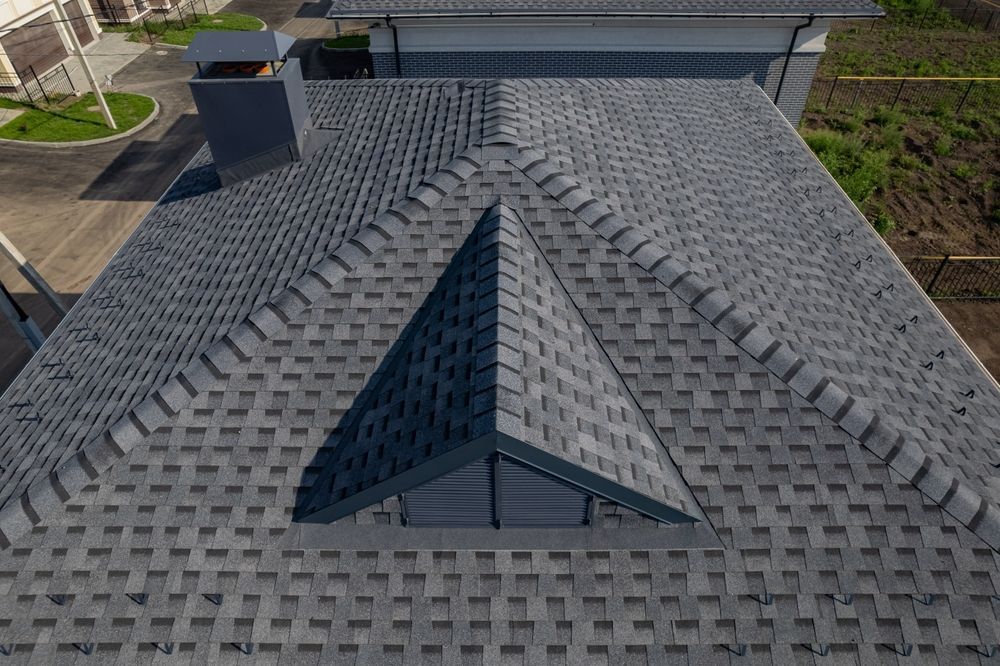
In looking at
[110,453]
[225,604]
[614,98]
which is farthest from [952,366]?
[110,453]

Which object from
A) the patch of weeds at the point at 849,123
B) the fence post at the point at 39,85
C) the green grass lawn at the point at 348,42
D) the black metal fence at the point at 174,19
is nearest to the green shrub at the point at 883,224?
the patch of weeds at the point at 849,123

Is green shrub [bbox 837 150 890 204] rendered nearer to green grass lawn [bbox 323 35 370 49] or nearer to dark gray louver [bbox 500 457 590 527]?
dark gray louver [bbox 500 457 590 527]

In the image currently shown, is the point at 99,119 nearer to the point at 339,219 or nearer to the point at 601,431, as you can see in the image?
the point at 339,219

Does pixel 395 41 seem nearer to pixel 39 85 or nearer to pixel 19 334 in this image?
pixel 19 334

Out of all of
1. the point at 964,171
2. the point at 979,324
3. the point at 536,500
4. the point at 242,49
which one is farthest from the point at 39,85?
the point at 964,171

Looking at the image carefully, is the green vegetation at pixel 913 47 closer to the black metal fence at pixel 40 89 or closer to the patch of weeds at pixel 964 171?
the patch of weeds at pixel 964 171
